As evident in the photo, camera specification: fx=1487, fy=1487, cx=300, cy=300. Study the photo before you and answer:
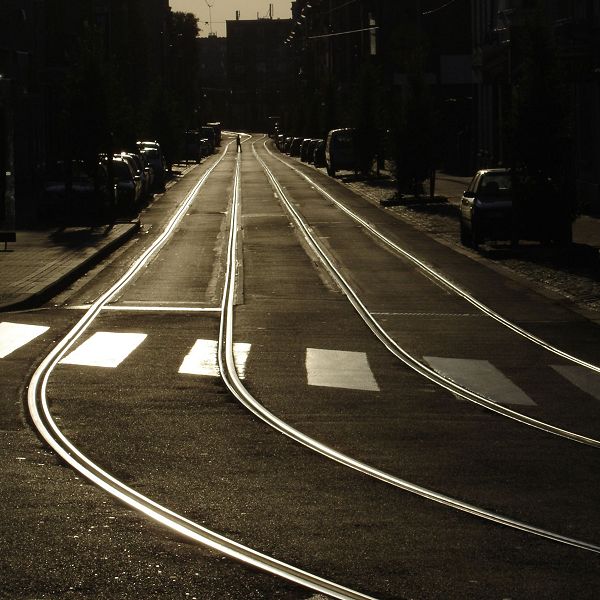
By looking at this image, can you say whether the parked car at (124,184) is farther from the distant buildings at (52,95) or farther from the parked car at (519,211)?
the parked car at (519,211)

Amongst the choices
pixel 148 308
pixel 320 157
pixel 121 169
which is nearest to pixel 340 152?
pixel 320 157

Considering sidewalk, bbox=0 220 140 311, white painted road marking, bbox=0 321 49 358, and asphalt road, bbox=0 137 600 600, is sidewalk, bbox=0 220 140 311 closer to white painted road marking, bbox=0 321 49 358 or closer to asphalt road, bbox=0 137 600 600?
asphalt road, bbox=0 137 600 600

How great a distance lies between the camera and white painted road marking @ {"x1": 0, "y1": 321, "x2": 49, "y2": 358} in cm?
1531

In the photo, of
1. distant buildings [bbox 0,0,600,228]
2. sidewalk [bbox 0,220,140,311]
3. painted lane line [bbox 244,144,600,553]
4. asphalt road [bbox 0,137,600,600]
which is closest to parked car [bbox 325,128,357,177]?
distant buildings [bbox 0,0,600,228]

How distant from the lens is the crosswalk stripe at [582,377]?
1284 cm

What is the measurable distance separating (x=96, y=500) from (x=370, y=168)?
191 ft

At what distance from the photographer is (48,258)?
26250mm

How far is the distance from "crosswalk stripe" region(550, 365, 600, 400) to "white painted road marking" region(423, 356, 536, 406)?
0.58 m

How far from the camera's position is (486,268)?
25.8 metres

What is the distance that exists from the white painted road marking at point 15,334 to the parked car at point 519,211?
41.9 ft

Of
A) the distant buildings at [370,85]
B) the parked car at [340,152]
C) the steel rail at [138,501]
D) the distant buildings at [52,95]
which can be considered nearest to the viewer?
the steel rail at [138,501]

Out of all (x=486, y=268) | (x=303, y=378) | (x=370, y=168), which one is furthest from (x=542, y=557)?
(x=370, y=168)

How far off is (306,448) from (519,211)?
1840 cm

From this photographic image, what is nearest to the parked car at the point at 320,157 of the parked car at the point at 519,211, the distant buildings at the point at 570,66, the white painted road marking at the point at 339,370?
the distant buildings at the point at 570,66
